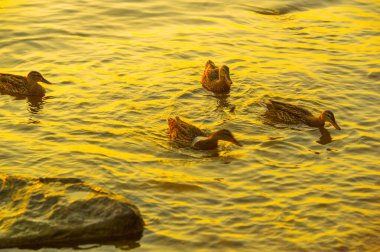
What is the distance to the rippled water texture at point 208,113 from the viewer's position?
994 centimetres

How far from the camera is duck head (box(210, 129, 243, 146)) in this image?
38.7 ft

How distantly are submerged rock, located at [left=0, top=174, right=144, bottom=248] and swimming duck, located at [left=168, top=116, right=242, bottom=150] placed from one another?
8.76ft

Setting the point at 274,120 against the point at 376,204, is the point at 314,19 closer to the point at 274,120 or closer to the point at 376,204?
the point at 274,120

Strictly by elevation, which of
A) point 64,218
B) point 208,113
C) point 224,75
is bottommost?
point 64,218

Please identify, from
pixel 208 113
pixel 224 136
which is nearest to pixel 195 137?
pixel 224 136

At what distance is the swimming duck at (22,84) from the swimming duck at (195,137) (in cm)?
341

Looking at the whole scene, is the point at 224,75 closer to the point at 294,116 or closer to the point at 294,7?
the point at 294,116

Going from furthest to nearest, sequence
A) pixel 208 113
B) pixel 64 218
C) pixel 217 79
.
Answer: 1. pixel 217 79
2. pixel 208 113
3. pixel 64 218

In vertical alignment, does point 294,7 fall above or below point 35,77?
above

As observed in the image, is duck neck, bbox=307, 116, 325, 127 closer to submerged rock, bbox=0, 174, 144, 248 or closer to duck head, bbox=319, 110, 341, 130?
duck head, bbox=319, 110, 341, 130

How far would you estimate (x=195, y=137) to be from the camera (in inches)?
476

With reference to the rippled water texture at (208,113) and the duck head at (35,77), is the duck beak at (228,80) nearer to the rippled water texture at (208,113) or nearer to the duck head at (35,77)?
the rippled water texture at (208,113)

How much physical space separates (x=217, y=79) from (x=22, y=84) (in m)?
3.66

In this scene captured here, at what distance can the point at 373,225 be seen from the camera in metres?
9.82
